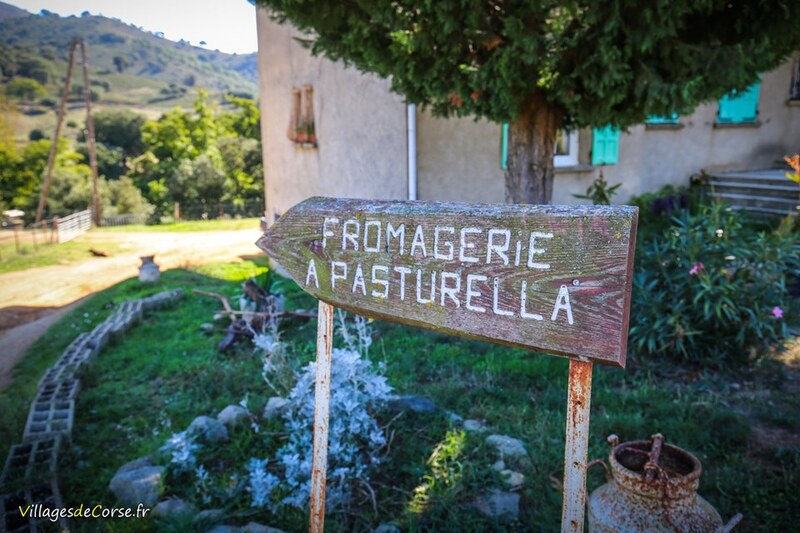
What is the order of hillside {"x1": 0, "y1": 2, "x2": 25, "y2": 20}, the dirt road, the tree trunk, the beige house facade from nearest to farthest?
the tree trunk
the beige house facade
the dirt road
hillside {"x1": 0, "y1": 2, "x2": 25, "y2": 20}

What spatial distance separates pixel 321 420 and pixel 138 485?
1672mm

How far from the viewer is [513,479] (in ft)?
10.3

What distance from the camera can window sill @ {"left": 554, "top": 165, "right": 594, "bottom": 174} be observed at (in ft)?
27.5

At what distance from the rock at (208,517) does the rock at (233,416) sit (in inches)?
40.4

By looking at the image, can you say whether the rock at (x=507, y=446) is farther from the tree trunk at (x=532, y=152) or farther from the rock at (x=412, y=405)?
the tree trunk at (x=532, y=152)

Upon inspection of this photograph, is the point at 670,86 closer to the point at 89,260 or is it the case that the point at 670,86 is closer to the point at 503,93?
the point at 503,93

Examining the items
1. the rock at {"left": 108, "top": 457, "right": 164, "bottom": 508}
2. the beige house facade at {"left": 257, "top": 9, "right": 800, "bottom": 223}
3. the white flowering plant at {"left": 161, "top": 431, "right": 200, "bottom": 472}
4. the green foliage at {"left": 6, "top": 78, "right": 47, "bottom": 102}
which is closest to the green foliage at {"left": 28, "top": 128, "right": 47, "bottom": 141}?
the green foliage at {"left": 6, "top": 78, "right": 47, "bottom": 102}

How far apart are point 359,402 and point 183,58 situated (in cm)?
15350

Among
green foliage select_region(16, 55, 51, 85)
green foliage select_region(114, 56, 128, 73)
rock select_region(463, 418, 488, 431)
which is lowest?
rock select_region(463, 418, 488, 431)

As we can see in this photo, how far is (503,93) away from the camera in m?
4.17

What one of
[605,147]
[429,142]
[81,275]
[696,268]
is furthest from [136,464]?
[81,275]

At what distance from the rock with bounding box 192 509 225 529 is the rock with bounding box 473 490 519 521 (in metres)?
1.38

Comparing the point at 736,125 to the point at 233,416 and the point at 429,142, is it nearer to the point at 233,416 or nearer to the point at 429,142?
the point at 429,142

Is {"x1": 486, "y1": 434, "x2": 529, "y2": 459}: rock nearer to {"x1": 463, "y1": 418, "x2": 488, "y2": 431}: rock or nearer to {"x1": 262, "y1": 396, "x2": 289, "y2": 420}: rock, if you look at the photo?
{"x1": 463, "y1": 418, "x2": 488, "y2": 431}: rock
